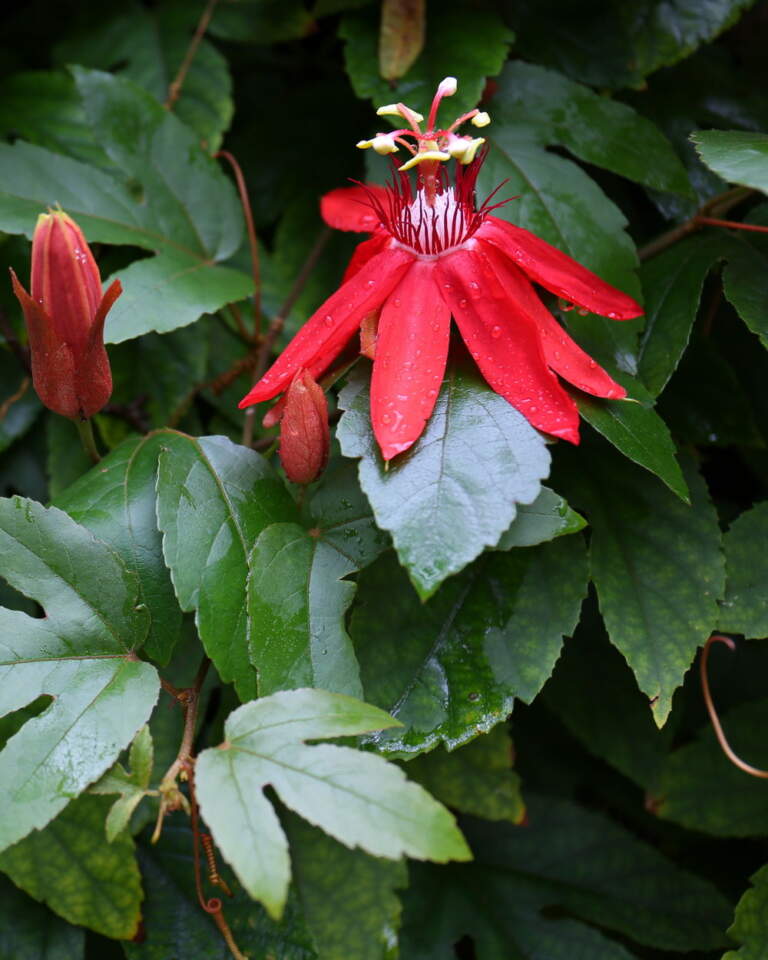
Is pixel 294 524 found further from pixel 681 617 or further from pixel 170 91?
pixel 170 91

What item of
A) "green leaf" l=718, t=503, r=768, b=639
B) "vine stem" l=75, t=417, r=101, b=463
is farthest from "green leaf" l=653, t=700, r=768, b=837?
"vine stem" l=75, t=417, r=101, b=463

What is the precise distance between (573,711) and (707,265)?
527 mm

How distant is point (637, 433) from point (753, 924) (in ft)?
1.57

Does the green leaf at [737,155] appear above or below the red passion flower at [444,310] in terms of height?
above

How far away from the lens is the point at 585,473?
0.96m

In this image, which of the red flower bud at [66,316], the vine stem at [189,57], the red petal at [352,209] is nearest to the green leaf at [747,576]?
the red petal at [352,209]

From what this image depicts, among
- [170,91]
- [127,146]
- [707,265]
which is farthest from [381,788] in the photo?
[170,91]

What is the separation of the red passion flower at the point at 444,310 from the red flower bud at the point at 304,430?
0.08ft

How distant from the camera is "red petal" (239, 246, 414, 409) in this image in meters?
0.81

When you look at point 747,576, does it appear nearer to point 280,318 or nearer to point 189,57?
point 280,318

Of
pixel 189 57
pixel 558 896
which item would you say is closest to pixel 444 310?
pixel 189 57

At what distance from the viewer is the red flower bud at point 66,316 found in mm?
764

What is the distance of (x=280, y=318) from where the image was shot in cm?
115

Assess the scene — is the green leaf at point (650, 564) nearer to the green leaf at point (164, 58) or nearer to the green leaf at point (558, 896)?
the green leaf at point (558, 896)
